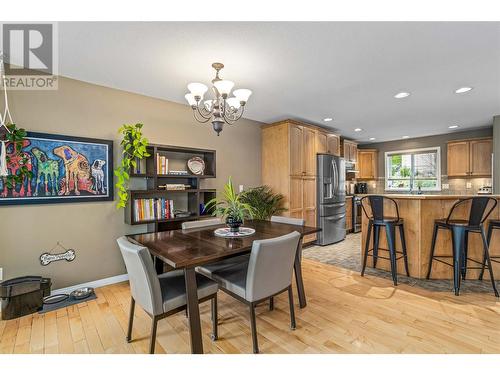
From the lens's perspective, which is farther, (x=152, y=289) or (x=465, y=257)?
(x=465, y=257)

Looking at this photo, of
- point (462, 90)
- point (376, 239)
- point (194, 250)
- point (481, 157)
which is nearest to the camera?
point (194, 250)

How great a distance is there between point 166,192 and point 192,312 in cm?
199

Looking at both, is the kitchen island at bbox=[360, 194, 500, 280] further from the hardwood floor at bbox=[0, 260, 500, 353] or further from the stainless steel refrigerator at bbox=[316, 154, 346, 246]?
the stainless steel refrigerator at bbox=[316, 154, 346, 246]

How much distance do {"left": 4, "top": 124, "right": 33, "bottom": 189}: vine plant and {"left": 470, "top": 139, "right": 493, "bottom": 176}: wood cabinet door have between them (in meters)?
7.41

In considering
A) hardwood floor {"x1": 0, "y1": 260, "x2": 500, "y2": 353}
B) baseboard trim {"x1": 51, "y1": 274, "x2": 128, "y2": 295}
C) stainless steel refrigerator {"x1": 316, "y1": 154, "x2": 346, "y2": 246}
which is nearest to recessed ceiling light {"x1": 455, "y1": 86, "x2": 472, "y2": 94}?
stainless steel refrigerator {"x1": 316, "y1": 154, "x2": 346, "y2": 246}

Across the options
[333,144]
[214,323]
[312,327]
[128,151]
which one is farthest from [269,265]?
[333,144]

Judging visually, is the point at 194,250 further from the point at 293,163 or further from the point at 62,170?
the point at 293,163

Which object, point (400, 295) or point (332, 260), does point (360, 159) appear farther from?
point (400, 295)

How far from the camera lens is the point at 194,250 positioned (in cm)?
175

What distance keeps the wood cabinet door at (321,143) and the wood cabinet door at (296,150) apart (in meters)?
0.49

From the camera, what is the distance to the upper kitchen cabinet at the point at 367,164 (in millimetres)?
6691

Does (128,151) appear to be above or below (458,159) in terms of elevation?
below

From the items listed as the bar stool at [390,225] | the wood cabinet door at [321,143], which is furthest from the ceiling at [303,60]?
the bar stool at [390,225]

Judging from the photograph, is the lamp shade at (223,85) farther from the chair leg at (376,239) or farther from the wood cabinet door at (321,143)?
the wood cabinet door at (321,143)
